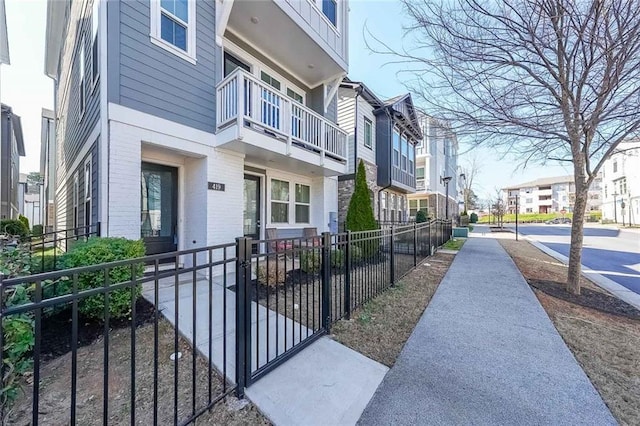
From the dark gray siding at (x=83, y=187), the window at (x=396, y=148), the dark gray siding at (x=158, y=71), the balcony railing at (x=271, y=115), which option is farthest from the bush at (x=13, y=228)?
the window at (x=396, y=148)

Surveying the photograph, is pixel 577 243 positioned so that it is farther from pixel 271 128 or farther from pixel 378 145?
pixel 378 145

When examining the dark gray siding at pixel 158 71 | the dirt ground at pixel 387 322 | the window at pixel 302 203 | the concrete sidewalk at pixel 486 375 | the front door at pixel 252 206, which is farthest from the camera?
the window at pixel 302 203

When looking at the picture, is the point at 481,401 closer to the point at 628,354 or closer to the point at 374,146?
the point at 628,354

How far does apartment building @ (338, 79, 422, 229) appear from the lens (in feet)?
37.2

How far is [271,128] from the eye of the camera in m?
6.45

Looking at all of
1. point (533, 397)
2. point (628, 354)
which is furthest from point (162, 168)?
point (628, 354)

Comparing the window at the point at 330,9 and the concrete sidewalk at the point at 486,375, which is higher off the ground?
the window at the point at 330,9

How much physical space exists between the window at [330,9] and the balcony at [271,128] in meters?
3.29

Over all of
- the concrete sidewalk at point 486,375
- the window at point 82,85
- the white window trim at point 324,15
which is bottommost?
the concrete sidewalk at point 486,375

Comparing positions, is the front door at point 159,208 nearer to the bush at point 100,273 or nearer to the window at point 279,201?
the bush at point 100,273

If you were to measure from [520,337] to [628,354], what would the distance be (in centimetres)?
107

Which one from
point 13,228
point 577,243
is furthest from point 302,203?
point 13,228

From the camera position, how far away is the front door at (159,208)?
19.7ft

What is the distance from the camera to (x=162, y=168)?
6.29m
